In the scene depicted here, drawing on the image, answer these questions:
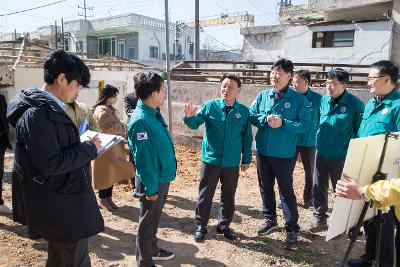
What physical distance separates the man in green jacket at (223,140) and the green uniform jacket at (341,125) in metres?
0.95

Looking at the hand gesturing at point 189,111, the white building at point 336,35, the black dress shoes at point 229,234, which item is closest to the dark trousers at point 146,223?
the hand gesturing at point 189,111

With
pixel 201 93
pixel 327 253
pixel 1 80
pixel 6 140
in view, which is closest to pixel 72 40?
pixel 1 80

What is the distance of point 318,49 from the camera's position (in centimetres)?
1681

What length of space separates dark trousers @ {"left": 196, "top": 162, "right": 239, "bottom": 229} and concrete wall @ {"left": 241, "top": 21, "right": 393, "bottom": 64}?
1373cm

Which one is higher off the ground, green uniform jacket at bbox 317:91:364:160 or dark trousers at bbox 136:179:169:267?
green uniform jacket at bbox 317:91:364:160

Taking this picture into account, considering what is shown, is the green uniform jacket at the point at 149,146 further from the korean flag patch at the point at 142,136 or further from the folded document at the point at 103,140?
the folded document at the point at 103,140

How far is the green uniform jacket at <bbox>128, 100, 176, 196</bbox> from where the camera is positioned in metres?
2.86

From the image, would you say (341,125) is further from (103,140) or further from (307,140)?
(103,140)

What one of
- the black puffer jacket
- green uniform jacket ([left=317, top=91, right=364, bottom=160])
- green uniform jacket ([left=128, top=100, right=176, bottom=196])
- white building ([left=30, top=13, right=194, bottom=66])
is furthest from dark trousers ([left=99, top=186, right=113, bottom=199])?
white building ([left=30, top=13, right=194, bottom=66])

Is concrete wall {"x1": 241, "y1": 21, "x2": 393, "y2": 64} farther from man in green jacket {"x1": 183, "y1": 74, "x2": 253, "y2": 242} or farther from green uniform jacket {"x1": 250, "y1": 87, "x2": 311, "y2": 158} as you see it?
man in green jacket {"x1": 183, "y1": 74, "x2": 253, "y2": 242}

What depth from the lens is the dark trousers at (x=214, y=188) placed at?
12.2ft

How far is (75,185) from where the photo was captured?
208 centimetres

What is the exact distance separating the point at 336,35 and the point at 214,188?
14979 mm

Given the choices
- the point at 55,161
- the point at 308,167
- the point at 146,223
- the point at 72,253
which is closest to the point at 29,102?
the point at 55,161
